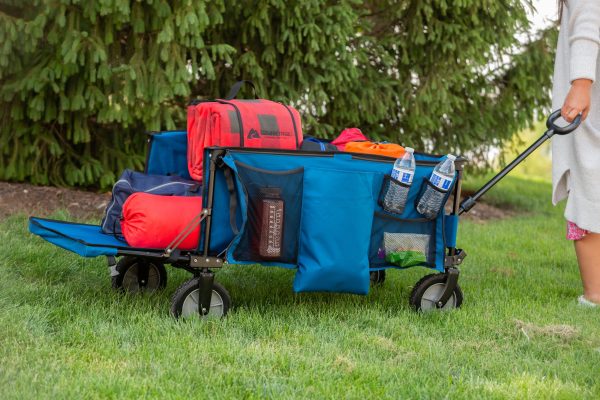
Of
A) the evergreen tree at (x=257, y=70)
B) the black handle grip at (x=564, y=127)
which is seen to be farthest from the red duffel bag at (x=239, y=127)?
the evergreen tree at (x=257, y=70)

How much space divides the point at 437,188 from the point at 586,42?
3.52ft

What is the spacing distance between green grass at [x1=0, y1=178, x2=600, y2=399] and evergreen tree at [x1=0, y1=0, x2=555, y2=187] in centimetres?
142

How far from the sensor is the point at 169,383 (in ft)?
9.30

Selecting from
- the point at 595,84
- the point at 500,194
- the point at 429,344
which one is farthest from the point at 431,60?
the point at 429,344

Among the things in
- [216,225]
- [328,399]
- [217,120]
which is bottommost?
[328,399]

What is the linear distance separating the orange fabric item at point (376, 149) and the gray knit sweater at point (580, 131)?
0.92 meters

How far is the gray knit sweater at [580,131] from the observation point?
407cm

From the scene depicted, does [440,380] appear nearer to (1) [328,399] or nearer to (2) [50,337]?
(1) [328,399]

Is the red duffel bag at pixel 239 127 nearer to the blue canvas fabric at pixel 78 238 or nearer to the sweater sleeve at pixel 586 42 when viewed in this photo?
the blue canvas fabric at pixel 78 238

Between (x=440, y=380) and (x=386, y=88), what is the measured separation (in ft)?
14.1

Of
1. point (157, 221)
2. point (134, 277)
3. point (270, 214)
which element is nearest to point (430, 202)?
point (270, 214)

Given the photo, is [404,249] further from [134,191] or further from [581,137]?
[134,191]

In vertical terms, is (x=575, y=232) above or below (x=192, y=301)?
above

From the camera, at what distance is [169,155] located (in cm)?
432
